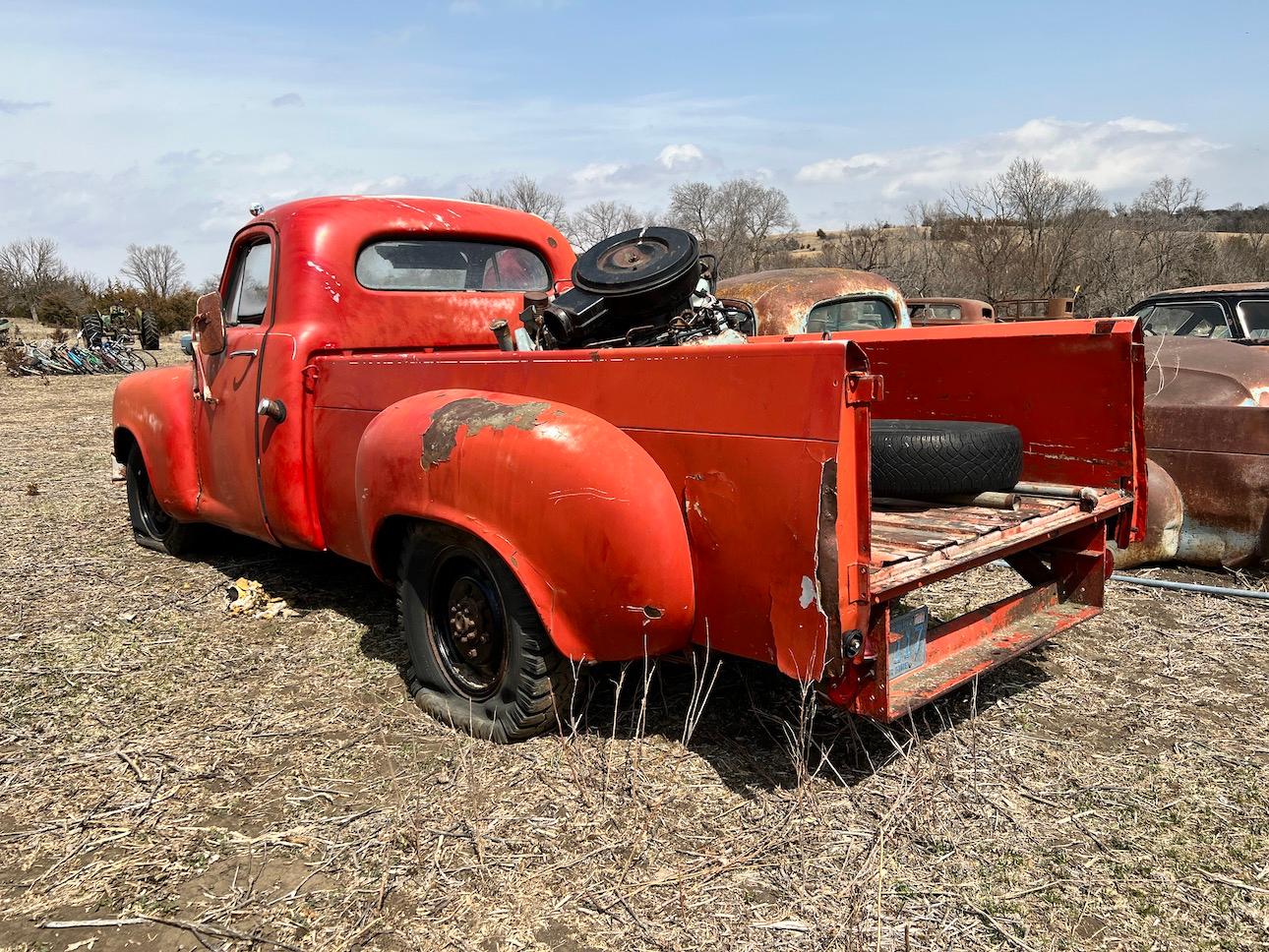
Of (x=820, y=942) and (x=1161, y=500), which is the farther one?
(x=1161, y=500)

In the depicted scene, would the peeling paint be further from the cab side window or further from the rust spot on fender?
the cab side window

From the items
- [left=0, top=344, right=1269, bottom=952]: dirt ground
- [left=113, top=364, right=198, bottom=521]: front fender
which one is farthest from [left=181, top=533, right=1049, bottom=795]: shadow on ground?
[left=113, top=364, right=198, bottom=521]: front fender

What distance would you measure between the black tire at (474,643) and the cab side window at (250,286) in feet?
5.70

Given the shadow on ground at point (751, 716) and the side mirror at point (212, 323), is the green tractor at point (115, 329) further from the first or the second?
the shadow on ground at point (751, 716)

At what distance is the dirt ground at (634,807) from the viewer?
216 cm

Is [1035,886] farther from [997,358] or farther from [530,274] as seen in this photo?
[530,274]

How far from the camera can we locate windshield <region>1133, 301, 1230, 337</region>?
787 cm

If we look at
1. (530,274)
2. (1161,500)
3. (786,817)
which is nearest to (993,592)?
(1161,500)

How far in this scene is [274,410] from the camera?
3.83 metres

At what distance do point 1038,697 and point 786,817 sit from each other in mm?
1388

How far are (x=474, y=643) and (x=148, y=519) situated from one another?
351 centimetres

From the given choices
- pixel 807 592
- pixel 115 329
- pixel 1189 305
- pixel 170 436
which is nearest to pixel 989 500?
pixel 807 592

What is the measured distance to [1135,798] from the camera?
2672 millimetres

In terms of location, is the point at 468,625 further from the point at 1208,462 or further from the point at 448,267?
the point at 1208,462
